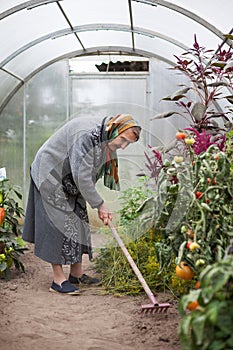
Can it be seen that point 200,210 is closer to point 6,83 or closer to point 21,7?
point 21,7

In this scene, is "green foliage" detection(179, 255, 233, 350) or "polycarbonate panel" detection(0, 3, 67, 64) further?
"polycarbonate panel" detection(0, 3, 67, 64)

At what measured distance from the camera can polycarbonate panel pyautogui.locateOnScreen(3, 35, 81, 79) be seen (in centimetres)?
655

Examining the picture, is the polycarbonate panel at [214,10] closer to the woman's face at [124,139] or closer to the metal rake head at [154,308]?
the woman's face at [124,139]

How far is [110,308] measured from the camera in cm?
370

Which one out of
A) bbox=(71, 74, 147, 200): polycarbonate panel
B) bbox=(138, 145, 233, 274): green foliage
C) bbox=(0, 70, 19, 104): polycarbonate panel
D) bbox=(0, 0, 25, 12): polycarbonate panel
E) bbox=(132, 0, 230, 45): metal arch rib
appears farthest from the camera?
bbox=(71, 74, 147, 200): polycarbonate panel

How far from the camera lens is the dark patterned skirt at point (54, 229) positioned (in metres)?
4.18

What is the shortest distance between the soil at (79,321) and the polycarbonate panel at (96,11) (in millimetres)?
2913

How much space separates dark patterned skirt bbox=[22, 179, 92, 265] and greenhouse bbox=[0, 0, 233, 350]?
0.8 inches

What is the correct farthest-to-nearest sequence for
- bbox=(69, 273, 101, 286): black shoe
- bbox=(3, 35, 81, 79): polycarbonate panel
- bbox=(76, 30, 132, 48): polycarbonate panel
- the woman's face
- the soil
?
bbox=(76, 30, 132, 48): polycarbonate panel < bbox=(3, 35, 81, 79): polycarbonate panel < bbox=(69, 273, 101, 286): black shoe < the woman's face < the soil

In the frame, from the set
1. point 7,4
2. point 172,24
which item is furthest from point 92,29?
point 7,4

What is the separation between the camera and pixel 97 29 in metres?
6.33

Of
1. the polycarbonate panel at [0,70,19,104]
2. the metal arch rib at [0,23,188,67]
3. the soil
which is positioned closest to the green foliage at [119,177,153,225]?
the soil

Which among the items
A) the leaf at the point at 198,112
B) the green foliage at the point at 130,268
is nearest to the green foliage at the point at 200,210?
the green foliage at the point at 130,268

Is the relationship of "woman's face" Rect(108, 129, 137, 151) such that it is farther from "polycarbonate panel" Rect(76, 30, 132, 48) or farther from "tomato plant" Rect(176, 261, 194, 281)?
"polycarbonate panel" Rect(76, 30, 132, 48)
